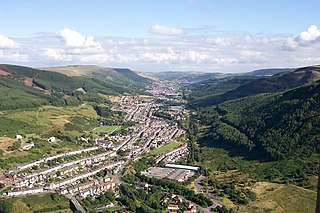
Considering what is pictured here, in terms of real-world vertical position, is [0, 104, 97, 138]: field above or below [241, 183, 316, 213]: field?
above

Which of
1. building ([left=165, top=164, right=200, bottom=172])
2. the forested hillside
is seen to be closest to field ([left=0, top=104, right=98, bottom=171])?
building ([left=165, top=164, right=200, bottom=172])

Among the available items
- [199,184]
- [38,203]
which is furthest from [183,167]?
[38,203]

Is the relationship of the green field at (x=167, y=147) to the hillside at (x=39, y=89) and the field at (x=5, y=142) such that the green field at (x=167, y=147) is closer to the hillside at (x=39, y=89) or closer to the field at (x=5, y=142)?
the field at (x=5, y=142)

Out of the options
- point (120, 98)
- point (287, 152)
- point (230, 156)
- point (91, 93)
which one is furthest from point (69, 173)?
point (120, 98)

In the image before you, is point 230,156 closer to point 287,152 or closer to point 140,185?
point 287,152

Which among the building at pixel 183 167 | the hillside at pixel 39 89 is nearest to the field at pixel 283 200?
the building at pixel 183 167

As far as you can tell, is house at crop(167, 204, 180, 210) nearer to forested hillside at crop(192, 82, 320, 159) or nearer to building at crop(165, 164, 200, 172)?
building at crop(165, 164, 200, 172)
